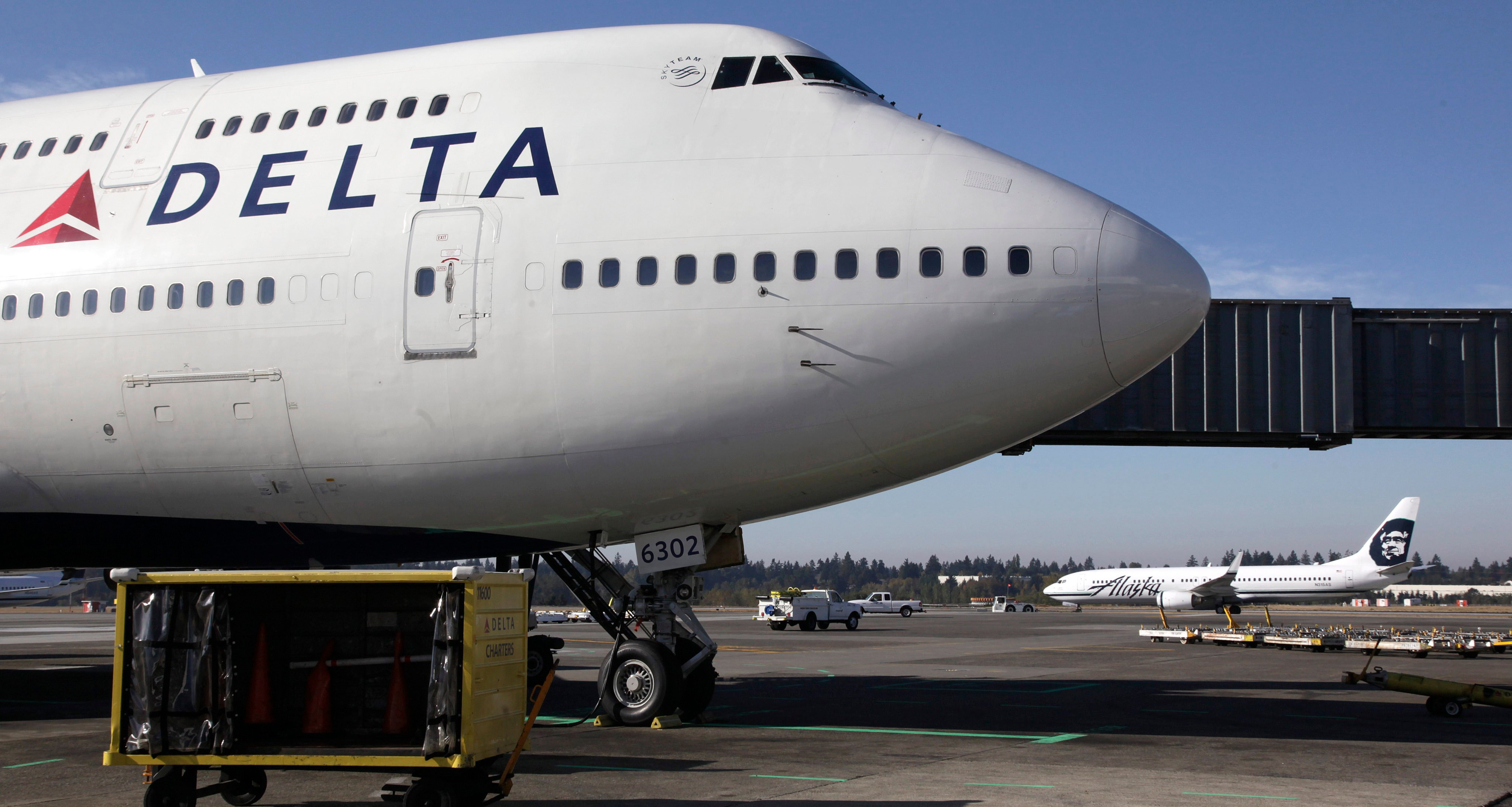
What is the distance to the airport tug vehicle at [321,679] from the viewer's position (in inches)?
291

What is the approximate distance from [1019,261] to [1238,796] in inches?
198

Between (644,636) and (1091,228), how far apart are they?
6765 millimetres

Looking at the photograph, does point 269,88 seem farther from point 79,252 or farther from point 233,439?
point 233,439

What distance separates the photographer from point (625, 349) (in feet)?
36.8

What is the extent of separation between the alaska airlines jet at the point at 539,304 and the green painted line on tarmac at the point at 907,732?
98.9 inches

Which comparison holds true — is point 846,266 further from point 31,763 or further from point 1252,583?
point 1252,583

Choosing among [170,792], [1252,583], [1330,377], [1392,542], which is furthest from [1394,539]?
[170,792]

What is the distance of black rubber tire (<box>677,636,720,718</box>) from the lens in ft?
42.9

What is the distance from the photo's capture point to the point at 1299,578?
2822 inches

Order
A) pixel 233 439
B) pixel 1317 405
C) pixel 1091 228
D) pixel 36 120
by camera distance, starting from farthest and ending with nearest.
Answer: pixel 1317 405 < pixel 36 120 < pixel 233 439 < pixel 1091 228

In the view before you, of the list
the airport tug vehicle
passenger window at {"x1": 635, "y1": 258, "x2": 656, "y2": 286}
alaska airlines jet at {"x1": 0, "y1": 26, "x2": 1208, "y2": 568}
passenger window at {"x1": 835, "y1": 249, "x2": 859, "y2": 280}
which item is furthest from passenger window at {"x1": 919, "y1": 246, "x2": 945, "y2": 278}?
the airport tug vehicle

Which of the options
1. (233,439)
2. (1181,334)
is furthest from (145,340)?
(1181,334)

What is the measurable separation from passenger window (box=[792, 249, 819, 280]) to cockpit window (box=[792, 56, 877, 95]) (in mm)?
2368

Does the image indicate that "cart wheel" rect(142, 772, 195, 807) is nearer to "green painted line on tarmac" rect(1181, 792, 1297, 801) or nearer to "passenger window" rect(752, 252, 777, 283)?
"passenger window" rect(752, 252, 777, 283)
